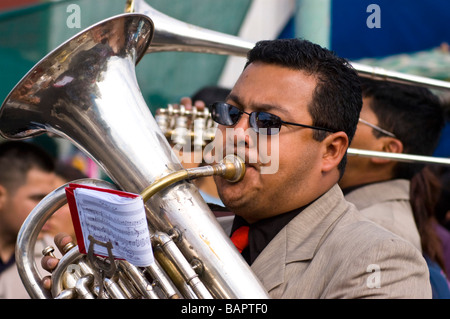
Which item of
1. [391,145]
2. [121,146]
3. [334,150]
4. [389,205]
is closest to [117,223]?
[121,146]

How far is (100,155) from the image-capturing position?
80.5 inches

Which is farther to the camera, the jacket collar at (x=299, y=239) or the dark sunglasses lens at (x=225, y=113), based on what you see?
the dark sunglasses lens at (x=225, y=113)

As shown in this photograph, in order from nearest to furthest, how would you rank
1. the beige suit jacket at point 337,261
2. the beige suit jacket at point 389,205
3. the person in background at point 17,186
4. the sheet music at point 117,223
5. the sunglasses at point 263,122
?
the sheet music at point 117,223, the beige suit jacket at point 337,261, the sunglasses at point 263,122, the beige suit jacket at point 389,205, the person in background at point 17,186

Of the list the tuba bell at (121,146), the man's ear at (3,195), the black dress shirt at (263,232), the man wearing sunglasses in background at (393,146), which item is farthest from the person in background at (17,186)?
the black dress shirt at (263,232)

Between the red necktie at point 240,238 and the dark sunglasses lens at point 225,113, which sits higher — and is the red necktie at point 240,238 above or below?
below

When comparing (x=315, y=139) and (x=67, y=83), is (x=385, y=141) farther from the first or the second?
(x=67, y=83)

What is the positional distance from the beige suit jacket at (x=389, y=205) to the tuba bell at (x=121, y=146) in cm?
136

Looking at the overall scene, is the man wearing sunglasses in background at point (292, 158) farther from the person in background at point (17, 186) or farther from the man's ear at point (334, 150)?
the person in background at point (17, 186)

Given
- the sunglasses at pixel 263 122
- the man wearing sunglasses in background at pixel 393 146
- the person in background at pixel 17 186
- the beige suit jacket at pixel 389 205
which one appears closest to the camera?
the sunglasses at pixel 263 122

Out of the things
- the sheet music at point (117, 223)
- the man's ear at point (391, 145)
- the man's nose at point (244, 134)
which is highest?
the man's nose at point (244, 134)

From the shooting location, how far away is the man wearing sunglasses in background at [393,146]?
135 inches

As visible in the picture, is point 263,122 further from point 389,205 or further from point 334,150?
point 389,205

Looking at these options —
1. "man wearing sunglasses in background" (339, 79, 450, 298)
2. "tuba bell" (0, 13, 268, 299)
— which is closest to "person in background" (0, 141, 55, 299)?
"tuba bell" (0, 13, 268, 299)

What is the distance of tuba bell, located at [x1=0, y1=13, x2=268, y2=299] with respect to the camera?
74.2 inches
